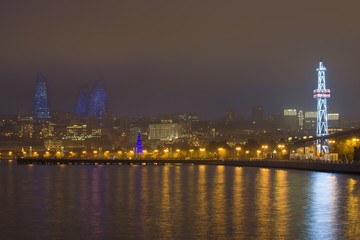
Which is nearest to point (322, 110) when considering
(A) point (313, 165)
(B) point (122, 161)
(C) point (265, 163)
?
(C) point (265, 163)

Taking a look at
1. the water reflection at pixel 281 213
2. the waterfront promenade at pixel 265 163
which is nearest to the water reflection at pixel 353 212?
the water reflection at pixel 281 213

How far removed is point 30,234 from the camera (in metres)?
28.5

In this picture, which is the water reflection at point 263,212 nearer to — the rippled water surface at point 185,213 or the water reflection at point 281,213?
the rippled water surface at point 185,213

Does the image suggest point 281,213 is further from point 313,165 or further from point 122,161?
point 122,161

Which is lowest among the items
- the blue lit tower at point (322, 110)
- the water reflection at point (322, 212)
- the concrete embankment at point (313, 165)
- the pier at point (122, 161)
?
the water reflection at point (322, 212)

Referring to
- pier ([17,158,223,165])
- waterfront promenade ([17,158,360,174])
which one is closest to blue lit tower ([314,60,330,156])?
waterfront promenade ([17,158,360,174])

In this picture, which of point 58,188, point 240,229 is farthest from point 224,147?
point 240,229

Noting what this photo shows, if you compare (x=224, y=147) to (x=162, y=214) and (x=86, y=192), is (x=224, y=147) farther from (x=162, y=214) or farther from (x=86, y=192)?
(x=162, y=214)

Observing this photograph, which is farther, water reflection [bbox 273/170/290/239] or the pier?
the pier

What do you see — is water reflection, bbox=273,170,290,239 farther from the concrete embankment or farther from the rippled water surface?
the concrete embankment

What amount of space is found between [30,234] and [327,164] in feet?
190

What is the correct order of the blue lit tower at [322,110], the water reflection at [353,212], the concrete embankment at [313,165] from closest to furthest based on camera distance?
the water reflection at [353,212] < the concrete embankment at [313,165] < the blue lit tower at [322,110]

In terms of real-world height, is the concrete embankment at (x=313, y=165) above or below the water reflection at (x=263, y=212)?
above

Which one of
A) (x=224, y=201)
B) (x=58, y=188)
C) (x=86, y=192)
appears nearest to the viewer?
(x=224, y=201)
